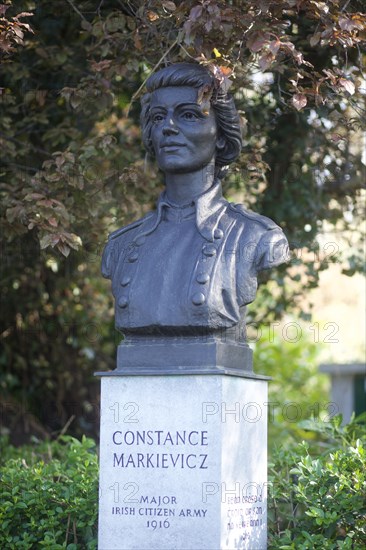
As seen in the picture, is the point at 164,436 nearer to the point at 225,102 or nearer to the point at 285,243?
the point at 285,243

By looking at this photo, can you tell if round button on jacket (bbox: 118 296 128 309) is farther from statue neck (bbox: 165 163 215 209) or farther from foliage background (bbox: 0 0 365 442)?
foliage background (bbox: 0 0 365 442)

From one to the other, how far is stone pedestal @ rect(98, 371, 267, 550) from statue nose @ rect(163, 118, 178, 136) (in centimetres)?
132

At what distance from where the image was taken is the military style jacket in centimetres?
534

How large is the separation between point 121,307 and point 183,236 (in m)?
0.52

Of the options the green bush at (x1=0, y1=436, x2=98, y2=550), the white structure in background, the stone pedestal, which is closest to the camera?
the stone pedestal

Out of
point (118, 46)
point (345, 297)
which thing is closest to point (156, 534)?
point (118, 46)

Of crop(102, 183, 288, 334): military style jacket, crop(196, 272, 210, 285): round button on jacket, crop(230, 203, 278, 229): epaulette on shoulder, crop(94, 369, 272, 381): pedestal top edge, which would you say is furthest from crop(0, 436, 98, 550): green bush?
crop(230, 203, 278, 229): epaulette on shoulder

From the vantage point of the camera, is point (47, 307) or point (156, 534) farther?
point (47, 307)

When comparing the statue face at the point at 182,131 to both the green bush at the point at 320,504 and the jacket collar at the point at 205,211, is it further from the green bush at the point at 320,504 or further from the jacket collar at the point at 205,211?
the green bush at the point at 320,504

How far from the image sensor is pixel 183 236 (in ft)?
18.5

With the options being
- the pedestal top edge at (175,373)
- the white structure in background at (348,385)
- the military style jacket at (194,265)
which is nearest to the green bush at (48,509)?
the pedestal top edge at (175,373)

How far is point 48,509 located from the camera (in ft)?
20.3

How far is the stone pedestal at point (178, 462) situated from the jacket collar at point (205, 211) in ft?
2.71

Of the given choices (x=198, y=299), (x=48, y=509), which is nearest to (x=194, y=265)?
(x=198, y=299)
